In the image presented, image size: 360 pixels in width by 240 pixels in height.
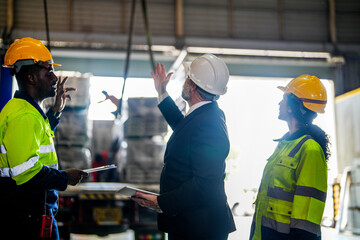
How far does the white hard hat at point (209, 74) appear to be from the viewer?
283cm

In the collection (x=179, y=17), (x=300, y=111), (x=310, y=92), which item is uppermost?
(x=179, y=17)

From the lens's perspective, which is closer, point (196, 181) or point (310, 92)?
point (196, 181)

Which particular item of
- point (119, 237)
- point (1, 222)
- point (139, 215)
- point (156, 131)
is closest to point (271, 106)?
point (156, 131)

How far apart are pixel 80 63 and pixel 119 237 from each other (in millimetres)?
4962

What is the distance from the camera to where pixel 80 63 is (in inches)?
467

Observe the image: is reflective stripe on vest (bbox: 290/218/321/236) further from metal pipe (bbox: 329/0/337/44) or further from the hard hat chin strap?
metal pipe (bbox: 329/0/337/44)

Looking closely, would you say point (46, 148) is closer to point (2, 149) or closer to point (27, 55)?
point (2, 149)

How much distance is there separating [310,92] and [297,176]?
71 centimetres

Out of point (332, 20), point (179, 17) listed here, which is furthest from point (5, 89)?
point (332, 20)

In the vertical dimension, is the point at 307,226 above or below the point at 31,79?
below

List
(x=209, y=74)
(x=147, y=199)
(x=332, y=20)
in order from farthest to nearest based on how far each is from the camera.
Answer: (x=332, y=20)
(x=209, y=74)
(x=147, y=199)

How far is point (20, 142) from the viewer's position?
2.52 metres

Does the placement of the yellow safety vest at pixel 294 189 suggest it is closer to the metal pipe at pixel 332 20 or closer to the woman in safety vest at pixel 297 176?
the woman in safety vest at pixel 297 176

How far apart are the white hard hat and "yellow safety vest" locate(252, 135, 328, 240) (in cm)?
67
